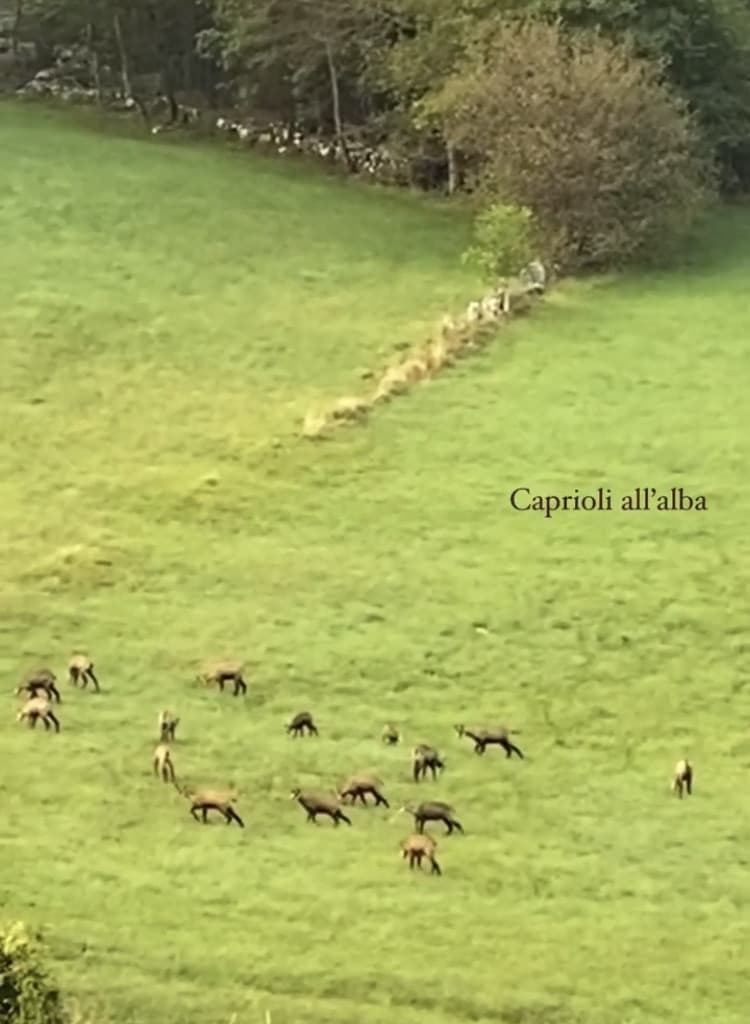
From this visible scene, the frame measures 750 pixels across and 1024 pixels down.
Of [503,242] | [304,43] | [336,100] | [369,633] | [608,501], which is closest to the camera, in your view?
[369,633]

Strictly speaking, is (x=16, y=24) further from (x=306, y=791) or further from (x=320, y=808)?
(x=320, y=808)

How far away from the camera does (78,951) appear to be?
1912cm

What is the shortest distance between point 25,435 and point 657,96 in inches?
901

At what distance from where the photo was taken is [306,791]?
22672 millimetres

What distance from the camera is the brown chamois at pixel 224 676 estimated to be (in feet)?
83.6

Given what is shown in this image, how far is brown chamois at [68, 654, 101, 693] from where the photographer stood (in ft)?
83.8

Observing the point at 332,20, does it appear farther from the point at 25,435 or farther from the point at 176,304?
the point at 25,435

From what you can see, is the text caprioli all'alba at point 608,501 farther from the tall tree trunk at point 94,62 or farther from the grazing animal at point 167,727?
the tall tree trunk at point 94,62

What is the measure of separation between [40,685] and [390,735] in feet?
15.0

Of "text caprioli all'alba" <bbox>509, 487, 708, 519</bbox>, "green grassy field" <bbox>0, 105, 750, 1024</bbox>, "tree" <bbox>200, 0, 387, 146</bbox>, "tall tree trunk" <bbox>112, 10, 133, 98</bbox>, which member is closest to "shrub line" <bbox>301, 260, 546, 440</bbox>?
"green grassy field" <bbox>0, 105, 750, 1024</bbox>

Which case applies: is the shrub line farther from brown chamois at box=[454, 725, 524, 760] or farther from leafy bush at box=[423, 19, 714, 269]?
brown chamois at box=[454, 725, 524, 760]

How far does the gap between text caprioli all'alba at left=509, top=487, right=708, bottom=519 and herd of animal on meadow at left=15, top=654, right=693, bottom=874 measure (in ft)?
27.5

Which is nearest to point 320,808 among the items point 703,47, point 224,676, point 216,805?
point 216,805

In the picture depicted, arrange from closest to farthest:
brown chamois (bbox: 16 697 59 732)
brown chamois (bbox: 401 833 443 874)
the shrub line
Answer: brown chamois (bbox: 401 833 443 874) < brown chamois (bbox: 16 697 59 732) < the shrub line
